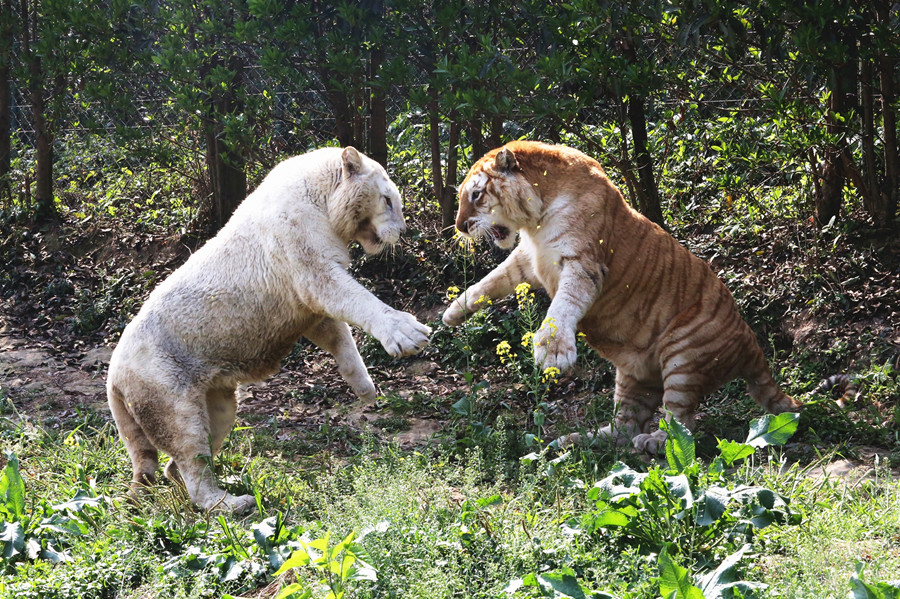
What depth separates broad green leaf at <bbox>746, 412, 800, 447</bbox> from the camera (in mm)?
3695

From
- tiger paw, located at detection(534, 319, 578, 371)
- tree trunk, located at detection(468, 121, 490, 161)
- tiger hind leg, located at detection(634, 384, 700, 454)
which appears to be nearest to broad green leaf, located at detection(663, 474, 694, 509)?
tiger paw, located at detection(534, 319, 578, 371)

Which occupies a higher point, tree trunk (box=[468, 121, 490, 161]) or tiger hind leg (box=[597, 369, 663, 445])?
tree trunk (box=[468, 121, 490, 161])

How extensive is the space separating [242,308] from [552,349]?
1726 millimetres

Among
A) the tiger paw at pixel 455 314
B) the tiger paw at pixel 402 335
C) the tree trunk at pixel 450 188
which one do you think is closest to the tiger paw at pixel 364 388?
the tiger paw at pixel 455 314

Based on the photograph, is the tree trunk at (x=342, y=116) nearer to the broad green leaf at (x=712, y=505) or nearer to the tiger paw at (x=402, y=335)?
the tiger paw at (x=402, y=335)

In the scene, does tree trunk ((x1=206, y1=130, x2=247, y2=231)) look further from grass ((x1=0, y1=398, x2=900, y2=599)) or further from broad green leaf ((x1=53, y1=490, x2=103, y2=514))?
broad green leaf ((x1=53, y1=490, x2=103, y2=514))

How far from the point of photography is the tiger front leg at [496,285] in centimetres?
542

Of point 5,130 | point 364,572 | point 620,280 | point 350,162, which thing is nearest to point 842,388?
point 620,280

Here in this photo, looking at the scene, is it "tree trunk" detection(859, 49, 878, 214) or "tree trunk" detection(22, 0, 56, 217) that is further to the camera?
"tree trunk" detection(22, 0, 56, 217)

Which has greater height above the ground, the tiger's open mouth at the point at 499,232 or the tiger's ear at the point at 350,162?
the tiger's ear at the point at 350,162

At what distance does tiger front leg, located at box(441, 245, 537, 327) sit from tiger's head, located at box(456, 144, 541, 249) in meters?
0.13

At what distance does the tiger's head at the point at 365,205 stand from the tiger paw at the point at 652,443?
181 centimetres

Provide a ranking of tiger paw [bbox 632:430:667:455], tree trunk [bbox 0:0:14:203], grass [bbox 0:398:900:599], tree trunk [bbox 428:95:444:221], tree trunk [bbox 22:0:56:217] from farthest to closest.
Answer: tree trunk [bbox 0:0:14:203], tree trunk [bbox 22:0:56:217], tree trunk [bbox 428:95:444:221], tiger paw [bbox 632:430:667:455], grass [bbox 0:398:900:599]

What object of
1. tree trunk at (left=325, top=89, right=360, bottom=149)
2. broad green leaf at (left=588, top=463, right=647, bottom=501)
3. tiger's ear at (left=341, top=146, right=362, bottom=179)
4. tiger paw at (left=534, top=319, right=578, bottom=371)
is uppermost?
tree trunk at (left=325, top=89, right=360, bottom=149)
